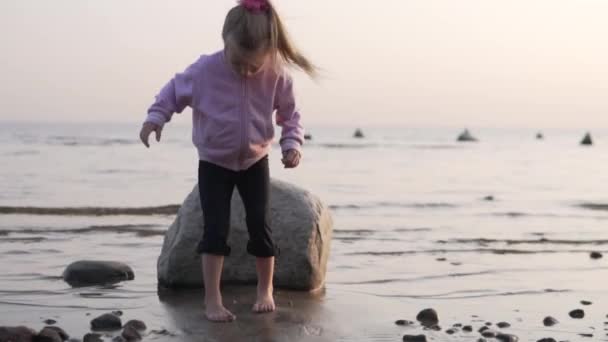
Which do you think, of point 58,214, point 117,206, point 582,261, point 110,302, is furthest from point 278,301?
point 117,206

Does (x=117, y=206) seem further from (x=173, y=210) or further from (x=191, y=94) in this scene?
(x=191, y=94)

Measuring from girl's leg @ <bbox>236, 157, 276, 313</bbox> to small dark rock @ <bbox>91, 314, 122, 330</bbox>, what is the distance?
908 mm

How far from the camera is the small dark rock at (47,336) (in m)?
4.82

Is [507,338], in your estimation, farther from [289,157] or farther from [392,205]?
[392,205]

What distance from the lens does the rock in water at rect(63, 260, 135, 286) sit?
7027 mm

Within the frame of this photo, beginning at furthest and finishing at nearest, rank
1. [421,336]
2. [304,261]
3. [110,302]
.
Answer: [304,261] → [110,302] → [421,336]

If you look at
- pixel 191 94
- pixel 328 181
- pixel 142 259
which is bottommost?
pixel 328 181

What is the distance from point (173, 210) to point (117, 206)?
1.05 meters

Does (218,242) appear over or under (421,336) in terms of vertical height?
over

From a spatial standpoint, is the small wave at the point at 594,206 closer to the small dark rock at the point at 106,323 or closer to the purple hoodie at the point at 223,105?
the purple hoodie at the point at 223,105

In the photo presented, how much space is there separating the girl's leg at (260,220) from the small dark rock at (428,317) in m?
0.94

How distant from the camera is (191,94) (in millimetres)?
5301

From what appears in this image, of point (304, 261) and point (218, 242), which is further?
point (304, 261)

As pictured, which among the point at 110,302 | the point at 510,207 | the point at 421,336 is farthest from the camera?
the point at 510,207
